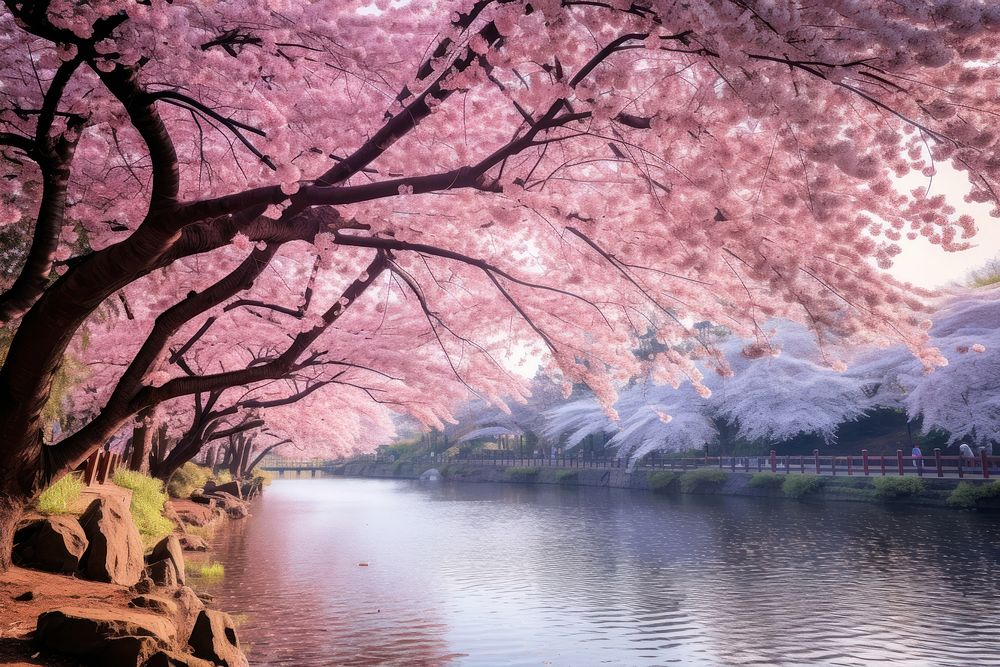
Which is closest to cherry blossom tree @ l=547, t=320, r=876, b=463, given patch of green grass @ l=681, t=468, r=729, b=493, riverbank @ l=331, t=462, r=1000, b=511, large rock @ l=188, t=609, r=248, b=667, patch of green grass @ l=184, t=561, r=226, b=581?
riverbank @ l=331, t=462, r=1000, b=511

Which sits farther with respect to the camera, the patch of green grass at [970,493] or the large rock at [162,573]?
the patch of green grass at [970,493]

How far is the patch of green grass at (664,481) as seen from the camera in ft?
111

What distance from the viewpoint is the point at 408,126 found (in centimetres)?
517

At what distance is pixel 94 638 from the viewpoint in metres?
5.19

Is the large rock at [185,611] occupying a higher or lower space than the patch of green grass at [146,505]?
lower

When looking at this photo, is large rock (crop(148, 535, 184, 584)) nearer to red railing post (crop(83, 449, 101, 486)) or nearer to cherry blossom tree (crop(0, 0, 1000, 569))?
cherry blossom tree (crop(0, 0, 1000, 569))

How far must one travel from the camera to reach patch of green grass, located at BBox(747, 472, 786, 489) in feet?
91.8

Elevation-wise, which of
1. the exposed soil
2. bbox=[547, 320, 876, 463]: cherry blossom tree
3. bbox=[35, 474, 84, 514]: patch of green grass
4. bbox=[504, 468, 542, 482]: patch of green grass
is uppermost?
bbox=[547, 320, 876, 463]: cherry blossom tree

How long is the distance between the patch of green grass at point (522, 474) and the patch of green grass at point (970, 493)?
1092 inches

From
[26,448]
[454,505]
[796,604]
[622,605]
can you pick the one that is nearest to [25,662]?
[26,448]

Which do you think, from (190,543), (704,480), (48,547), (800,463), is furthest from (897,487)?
(48,547)

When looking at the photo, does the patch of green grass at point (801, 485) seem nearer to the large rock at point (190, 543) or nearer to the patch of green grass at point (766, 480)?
the patch of green grass at point (766, 480)

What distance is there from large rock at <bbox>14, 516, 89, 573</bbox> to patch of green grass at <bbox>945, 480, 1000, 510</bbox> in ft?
72.5

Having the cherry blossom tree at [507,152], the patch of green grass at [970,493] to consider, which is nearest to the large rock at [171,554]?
the cherry blossom tree at [507,152]
